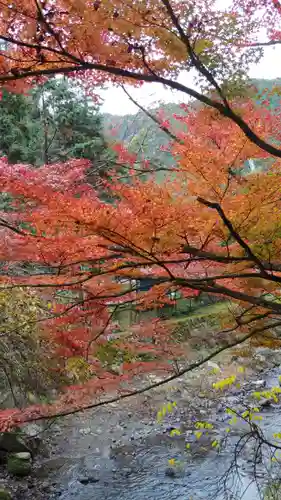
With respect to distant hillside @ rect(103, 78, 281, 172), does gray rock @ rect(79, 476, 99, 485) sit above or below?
below

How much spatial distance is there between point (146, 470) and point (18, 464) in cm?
189

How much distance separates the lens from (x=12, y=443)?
629cm

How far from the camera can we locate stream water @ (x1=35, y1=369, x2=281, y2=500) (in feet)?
17.9

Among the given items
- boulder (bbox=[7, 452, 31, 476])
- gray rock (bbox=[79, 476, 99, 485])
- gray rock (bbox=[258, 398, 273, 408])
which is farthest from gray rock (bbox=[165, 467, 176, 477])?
gray rock (bbox=[258, 398, 273, 408])

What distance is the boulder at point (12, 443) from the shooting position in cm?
627

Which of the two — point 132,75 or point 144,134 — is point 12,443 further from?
point 144,134

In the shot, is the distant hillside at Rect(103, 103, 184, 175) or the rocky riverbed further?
the distant hillside at Rect(103, 103, 184, 175)

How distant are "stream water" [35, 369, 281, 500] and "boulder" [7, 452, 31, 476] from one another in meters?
0.41

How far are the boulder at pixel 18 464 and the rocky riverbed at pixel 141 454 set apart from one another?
0.33 feet

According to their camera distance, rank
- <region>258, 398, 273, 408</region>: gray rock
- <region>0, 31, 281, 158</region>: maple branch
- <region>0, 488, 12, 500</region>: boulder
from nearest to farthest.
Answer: <region>0, 31, 281, 158</region>: maple branch, <region>0, 488, 12, 500</region>: boulder, <region>258, 398, 273, 408</region>: gray rock

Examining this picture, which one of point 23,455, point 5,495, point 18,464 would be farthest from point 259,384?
point 5,495

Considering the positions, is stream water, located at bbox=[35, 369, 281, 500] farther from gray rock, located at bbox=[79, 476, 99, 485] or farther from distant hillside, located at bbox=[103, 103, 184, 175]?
distant hillside, located at bbox=[103, 103, 184, 175]

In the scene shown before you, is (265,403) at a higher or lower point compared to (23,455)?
higher

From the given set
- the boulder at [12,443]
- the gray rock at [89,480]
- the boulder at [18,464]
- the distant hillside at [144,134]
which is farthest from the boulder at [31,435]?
the distant hillside at [144,134]
